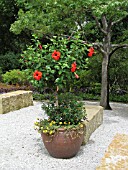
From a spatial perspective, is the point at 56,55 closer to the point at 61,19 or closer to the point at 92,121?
the point at 92,121

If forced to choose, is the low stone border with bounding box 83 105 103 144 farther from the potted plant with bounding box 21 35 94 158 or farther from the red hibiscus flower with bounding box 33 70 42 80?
the red hibiscus flower with bounding box 33 70 42 80

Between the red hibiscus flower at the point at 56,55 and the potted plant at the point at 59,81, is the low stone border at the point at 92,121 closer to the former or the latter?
the potted plant at the point at 59,81

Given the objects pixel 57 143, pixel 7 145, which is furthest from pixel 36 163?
pixel 7 145

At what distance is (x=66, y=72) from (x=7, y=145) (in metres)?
1.61

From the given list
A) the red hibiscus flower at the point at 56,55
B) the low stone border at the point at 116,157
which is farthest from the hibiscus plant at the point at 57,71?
the low stone border at the point at 116,157

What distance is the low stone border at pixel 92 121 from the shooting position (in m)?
4.64

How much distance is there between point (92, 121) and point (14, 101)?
2652mm

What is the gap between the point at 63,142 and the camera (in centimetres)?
380

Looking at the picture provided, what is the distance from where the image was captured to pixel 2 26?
14.5 metres

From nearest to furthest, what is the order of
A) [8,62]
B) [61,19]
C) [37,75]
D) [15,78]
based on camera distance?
1. [37,75]
2. [61,19]
3. [15,78]
4. [8,62]

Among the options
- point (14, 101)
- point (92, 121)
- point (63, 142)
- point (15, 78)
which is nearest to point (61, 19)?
point (14, 101)

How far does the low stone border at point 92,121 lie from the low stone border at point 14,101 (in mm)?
2106

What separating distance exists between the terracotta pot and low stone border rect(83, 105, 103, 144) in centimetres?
64

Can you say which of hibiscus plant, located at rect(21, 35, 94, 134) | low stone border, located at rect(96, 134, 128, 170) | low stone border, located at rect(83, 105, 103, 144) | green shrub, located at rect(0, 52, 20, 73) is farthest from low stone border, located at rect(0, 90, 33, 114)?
green shrub, located at rect(0, 52, 20, 73)
